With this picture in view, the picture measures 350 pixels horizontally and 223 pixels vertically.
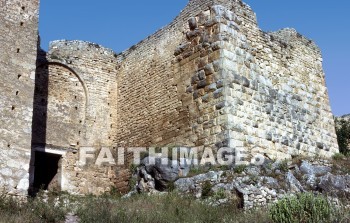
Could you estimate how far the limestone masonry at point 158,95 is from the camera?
12.5 m

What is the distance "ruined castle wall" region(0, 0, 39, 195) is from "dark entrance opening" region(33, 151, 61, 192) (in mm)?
2664

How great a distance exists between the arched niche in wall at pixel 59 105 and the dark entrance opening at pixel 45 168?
527mm

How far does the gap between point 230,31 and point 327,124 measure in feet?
16.2

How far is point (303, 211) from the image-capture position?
7.68m

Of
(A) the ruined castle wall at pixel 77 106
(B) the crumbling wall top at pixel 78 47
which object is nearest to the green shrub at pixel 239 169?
(A) the ruined castle wall at pixel 77 106

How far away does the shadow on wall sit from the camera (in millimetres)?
14152

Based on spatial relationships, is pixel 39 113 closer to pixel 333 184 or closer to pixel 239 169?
pixel 239 169

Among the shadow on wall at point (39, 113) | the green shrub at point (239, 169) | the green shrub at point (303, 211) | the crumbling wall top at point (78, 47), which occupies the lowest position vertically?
the green shrub at point (303, 211)

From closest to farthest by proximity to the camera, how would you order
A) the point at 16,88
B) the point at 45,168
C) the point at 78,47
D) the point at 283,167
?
the point at 283,167 → the point at 16,88 → the point at 45,168 → the point at 78,47

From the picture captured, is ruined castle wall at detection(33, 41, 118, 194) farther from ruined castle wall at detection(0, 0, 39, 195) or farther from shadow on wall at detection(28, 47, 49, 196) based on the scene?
ruined castle wall at detection(0, 0, 39, 195)

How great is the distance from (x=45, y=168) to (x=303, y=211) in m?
9.47

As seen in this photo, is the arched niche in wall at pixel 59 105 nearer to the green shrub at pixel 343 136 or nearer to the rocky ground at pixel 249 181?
the rocky ground at pixel 249 181

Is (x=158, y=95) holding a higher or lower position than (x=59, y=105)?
higher

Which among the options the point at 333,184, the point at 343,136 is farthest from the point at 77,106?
the point at 343,136
